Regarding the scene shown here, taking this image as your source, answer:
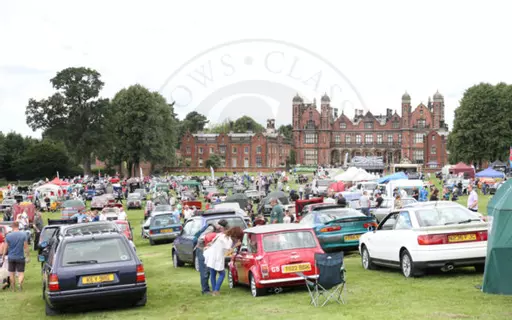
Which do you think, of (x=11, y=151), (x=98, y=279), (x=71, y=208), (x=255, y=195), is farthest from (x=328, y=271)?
(x=11, y=151)

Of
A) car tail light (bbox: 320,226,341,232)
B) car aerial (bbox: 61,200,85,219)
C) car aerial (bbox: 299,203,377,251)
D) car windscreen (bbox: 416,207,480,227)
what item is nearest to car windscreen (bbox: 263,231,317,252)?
car windscreen (bbox: 416,207,480,227)

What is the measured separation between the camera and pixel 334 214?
20312 mm

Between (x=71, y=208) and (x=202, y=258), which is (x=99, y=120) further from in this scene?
(x=202, y=258)

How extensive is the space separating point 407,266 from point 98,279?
6.28 metres

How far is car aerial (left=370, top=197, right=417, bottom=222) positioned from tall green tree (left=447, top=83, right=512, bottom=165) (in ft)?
211

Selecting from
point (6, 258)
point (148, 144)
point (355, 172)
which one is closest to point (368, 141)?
point (148, 144)

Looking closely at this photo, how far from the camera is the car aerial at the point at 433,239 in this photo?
47.3 feet

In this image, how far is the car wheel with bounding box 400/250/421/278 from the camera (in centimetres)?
1473

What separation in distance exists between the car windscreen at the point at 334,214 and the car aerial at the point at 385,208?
8.72 metres

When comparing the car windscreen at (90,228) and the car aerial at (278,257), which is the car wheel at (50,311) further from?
the car aerial at (278,257)

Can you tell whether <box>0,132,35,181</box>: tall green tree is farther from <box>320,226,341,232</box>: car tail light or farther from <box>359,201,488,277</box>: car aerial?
<box>359,201,488,277</box>: car aerial

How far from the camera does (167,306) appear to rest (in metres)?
13.5

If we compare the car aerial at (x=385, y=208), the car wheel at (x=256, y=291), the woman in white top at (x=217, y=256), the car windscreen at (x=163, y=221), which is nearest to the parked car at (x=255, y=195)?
the car aerial at (x=385, y=208)

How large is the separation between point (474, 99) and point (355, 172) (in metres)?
53.1
